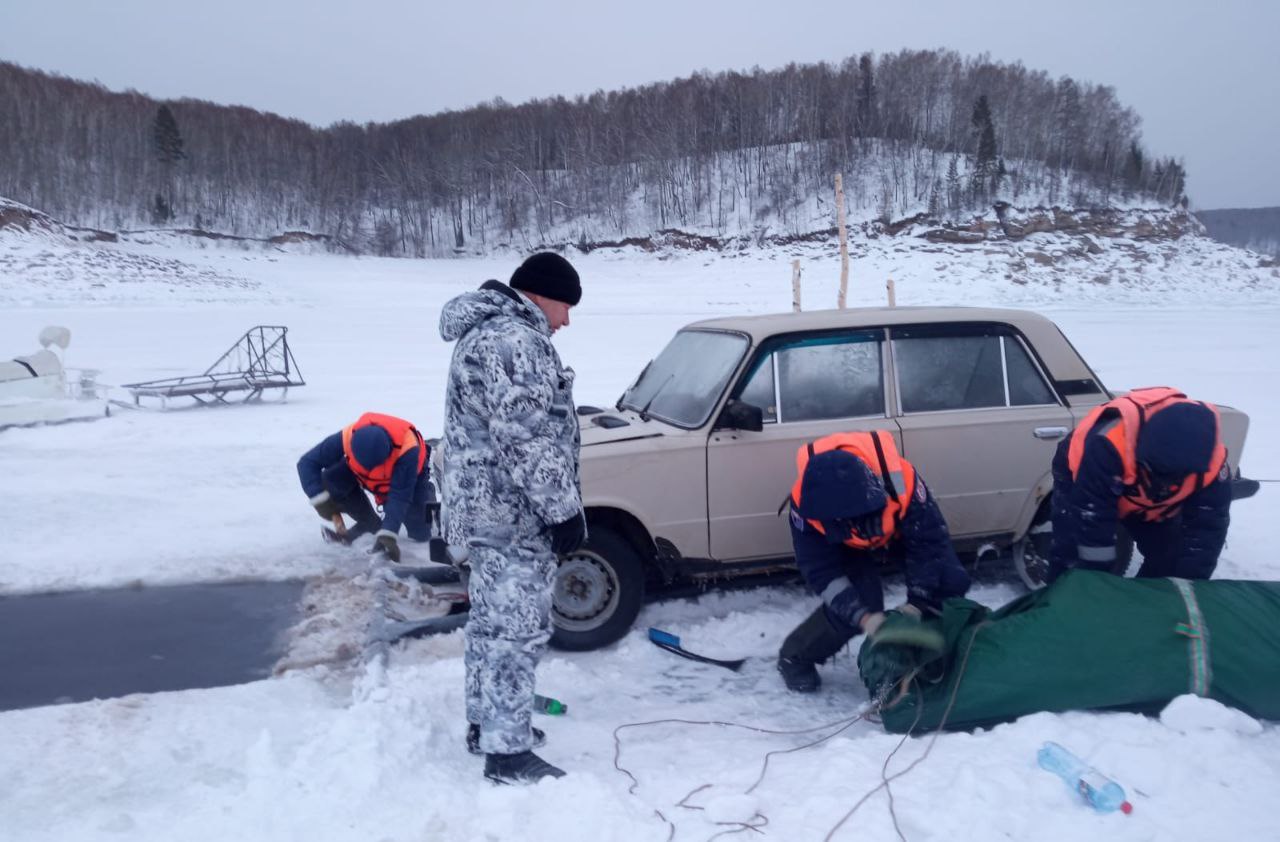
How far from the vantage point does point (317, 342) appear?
20.0m

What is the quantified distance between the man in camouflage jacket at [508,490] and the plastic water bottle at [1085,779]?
1.73 metres

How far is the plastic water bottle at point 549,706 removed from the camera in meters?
3.72

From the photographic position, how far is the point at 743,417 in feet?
14.4

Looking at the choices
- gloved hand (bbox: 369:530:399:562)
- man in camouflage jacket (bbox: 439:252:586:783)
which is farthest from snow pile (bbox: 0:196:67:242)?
man in camouflage jacket (bbox: 439:252:586:783)

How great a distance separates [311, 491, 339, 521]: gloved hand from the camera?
590cm

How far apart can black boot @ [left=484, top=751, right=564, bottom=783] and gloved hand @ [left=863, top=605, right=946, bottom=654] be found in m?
1.36

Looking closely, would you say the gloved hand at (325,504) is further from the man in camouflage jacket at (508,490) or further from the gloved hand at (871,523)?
the gloved hand at (871,523)

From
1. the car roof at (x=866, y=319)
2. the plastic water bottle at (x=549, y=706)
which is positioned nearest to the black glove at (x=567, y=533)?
the plastic water bottle at (x=549, y=706)

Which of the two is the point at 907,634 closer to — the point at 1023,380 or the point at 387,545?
the point at 1023,380

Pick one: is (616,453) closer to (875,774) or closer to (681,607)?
(681,607)

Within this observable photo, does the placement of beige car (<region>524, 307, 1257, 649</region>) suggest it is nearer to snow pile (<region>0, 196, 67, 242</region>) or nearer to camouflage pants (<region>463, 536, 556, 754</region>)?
camouflage pants (<region>463, 536, 556, 754</region>)

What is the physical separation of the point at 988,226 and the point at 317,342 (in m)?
34.1

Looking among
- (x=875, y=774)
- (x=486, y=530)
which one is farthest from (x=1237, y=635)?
(x=486, y=530)

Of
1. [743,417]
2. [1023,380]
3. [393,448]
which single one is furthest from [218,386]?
[1023,380]
